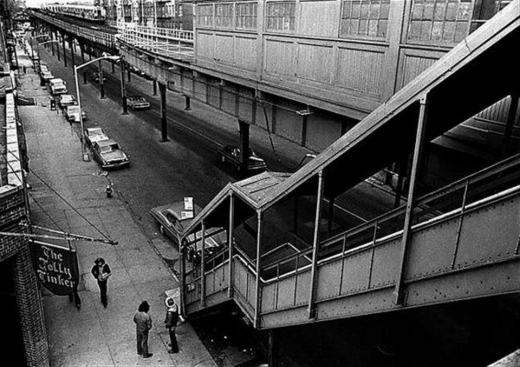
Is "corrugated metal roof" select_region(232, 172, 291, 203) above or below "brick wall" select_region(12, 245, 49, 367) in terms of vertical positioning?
above

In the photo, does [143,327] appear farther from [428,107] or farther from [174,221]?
[428,107]

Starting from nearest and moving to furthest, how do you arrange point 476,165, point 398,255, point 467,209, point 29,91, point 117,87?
point 467,209, point 398,255, point 476,165, point 29,91, point 117,87

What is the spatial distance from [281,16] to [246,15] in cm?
278

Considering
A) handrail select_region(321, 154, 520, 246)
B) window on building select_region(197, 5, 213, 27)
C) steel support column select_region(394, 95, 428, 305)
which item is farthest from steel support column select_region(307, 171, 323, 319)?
window on building select_region(197, 5, 213, 27)

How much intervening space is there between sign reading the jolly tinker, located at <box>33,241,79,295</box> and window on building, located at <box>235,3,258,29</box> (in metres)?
11.9

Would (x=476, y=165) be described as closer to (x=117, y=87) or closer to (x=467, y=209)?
(x=467, y=209)

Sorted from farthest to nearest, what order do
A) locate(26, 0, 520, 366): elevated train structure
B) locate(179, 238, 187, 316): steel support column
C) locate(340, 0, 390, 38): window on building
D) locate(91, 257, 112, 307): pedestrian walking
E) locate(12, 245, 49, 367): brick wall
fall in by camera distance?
locate(91, 257, 112, 307): pedestrian walking, locate(179, 238, 187, 316): steel support column, locate(340, 0, 390, 38): window on building, locate(12, 245, 49, 367): brick wall, locate(26, 0, 520, 366): elevated train structure

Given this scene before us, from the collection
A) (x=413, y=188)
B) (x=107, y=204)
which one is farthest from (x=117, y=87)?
(x=413, y=188)

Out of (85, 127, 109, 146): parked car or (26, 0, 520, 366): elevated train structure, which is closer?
(26, 0, 520, 366): elevated train structure

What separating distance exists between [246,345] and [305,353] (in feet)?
5.22

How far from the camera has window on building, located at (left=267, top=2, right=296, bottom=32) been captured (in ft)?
50.5

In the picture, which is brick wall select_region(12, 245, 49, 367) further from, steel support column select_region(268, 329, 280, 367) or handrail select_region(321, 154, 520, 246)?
handrail select_region(321, 154, 520, 246)

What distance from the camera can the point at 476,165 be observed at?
36.7 ft

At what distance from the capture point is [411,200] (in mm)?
5852
